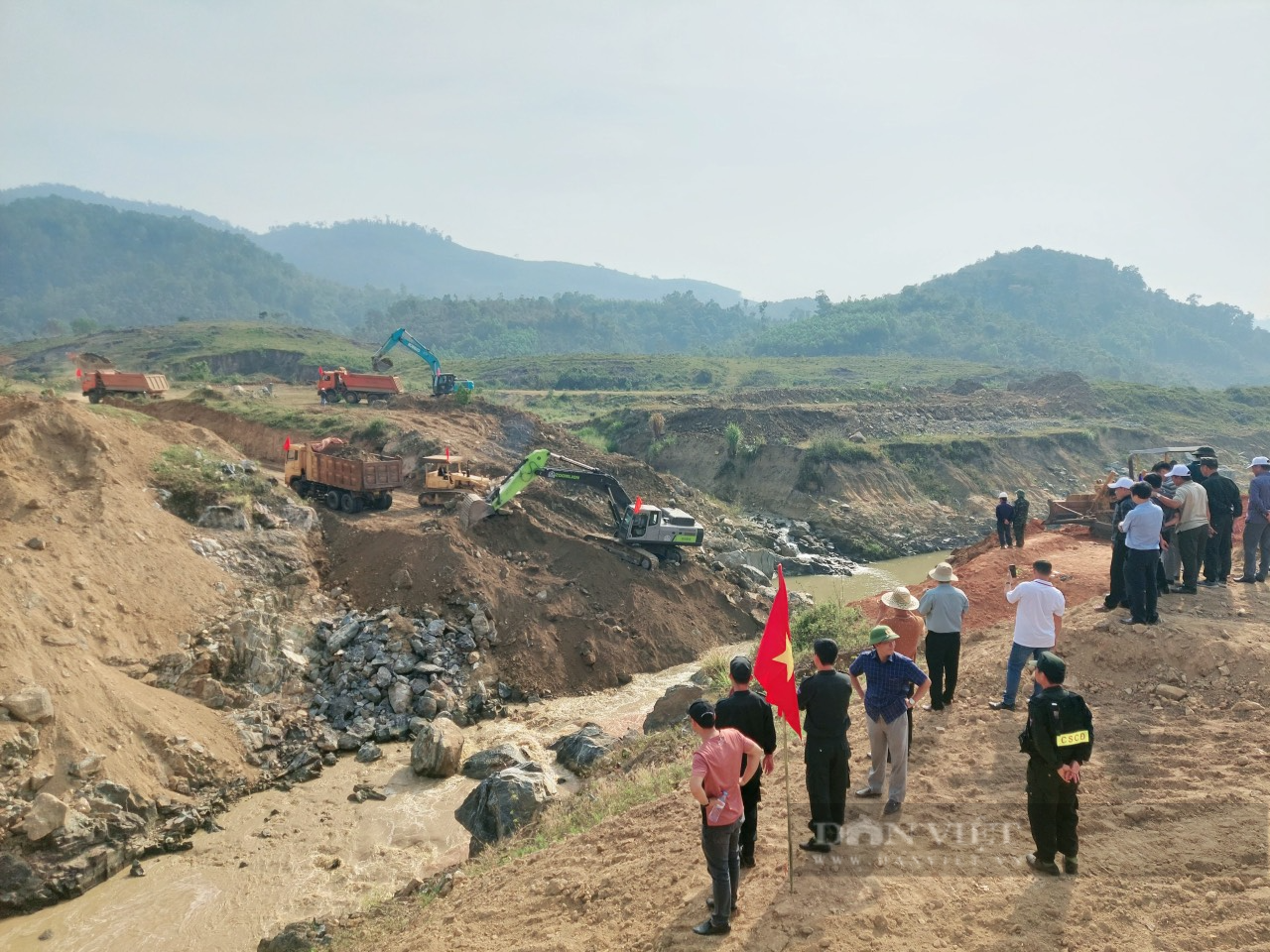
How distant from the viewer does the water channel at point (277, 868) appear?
884 centimetres

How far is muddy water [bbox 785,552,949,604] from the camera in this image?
80.5 feet

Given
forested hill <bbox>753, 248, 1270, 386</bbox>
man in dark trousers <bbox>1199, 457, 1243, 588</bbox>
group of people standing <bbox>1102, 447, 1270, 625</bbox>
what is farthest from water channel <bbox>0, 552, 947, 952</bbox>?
forested hill <bbox>753, 248, 1270, 386</bbox>

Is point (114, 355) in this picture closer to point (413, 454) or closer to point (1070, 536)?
point (413, 454)

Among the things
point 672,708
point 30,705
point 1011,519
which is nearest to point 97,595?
point 30,705

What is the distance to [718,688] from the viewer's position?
13070 millimetres

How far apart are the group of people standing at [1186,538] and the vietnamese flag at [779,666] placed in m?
5.20

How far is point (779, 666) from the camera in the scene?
18.9 feet

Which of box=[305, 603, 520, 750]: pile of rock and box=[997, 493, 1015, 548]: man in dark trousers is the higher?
box=[997, 493, 1015, 548]: man in dark trousers

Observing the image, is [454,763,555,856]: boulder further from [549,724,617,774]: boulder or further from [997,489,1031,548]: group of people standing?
[997,489,1031,548]: group of people standing

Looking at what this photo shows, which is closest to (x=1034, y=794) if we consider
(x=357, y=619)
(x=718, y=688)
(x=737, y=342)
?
(x=718, y=688)

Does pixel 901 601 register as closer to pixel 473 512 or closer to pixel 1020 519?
pixel 1020 519

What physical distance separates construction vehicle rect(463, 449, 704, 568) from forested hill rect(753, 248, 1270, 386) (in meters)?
89.1

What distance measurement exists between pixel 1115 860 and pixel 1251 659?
396cm

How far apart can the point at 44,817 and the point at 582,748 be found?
6880mm
